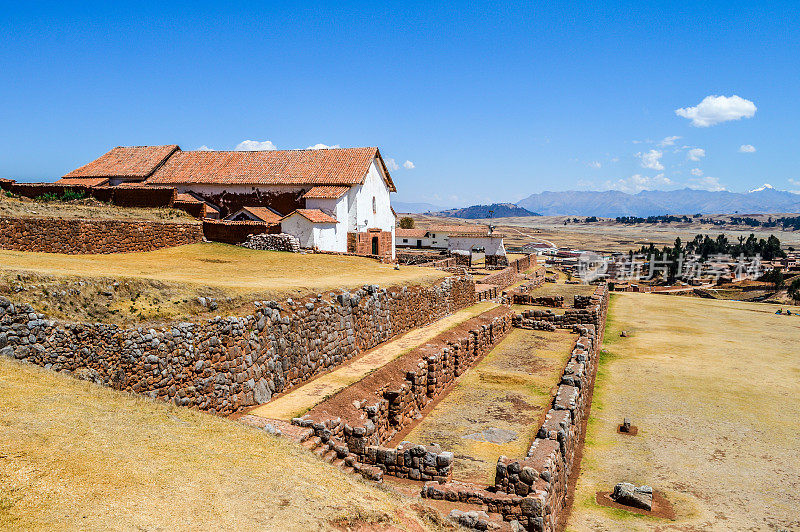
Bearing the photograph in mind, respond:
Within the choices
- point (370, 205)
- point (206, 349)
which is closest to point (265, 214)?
point (370, 205)

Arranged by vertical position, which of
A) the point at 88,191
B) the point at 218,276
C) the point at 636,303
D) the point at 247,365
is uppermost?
the point at 88,191

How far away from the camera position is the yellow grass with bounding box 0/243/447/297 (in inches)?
592

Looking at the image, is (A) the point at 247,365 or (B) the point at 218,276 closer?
(A) the point at 247,365

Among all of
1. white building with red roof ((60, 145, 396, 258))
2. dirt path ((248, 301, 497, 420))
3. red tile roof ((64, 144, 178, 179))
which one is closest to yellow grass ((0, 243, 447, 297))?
dirt path ((248, 301, 497, 420))

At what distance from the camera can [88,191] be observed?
26844mm

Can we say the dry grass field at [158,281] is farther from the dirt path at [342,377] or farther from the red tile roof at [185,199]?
the red tile roof at [185,199]

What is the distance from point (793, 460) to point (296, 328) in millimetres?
13177

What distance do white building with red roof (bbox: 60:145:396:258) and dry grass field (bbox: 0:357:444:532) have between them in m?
27.8

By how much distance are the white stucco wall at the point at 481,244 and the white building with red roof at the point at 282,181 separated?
939 inches

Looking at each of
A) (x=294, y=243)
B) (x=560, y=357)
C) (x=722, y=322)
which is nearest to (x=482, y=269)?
(x=722, y=322)

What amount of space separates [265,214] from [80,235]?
19.5m

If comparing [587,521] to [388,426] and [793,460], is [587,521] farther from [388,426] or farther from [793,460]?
[793,460]

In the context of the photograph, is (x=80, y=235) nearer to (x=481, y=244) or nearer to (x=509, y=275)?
(x=509, y=275)

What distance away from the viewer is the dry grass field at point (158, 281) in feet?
37.4
